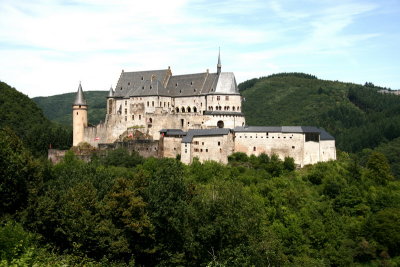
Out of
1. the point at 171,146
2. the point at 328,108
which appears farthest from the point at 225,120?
the point at 328,108

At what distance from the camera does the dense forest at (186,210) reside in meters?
34.9

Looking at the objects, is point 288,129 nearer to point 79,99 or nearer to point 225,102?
point 225,102

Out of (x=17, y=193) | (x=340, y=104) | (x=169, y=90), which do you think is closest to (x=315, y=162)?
(x=169, y=90)

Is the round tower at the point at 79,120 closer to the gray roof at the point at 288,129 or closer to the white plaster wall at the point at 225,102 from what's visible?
the white plaster wall at the point at 225,102

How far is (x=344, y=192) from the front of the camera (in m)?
60.2

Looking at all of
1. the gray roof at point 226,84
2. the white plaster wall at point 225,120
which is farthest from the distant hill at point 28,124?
the gray roof at point 226,84

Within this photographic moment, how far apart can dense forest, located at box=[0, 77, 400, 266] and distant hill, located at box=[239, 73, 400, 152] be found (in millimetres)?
35857

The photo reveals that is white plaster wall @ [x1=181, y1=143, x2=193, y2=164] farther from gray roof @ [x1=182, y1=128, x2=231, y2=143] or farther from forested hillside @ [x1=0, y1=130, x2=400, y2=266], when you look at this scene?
forested hillside @ [x1=0, y1=130, x2=400, y2=266]

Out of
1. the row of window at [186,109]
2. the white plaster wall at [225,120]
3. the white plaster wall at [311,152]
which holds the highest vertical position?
the row of window at [186,109]

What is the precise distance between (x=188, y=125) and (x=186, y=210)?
33.2 metres

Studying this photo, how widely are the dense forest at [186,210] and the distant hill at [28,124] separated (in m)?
0.30

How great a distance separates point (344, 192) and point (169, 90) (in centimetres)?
2735

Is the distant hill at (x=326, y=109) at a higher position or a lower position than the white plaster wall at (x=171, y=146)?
higher

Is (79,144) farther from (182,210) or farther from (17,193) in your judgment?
(182,210)
